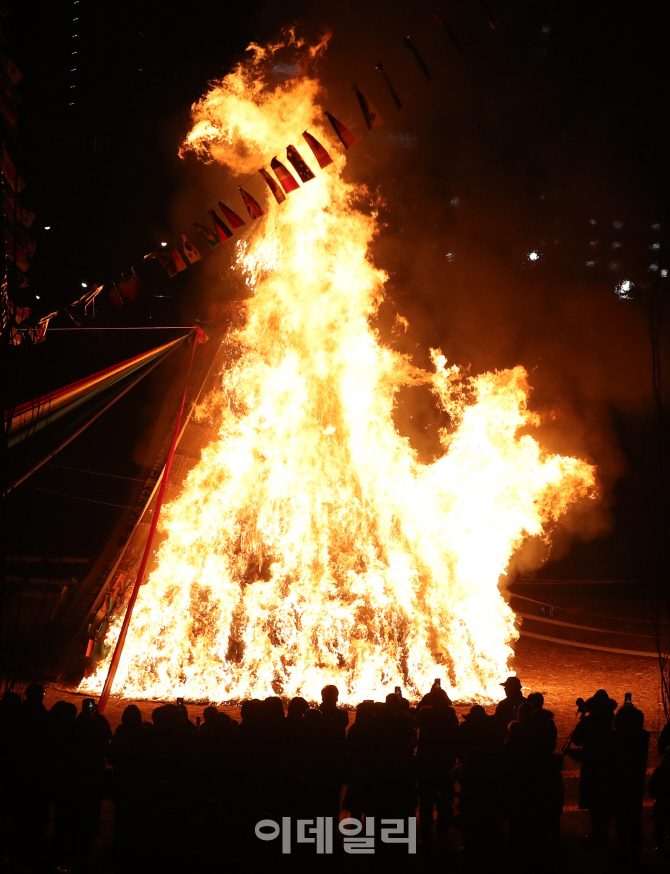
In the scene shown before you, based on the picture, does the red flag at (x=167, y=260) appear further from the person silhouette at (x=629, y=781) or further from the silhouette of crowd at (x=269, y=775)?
the person silhouette at (x=629, y=781)

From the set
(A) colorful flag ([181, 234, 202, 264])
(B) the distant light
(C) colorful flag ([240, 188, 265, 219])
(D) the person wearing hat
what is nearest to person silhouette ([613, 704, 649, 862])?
(D) the person wearing hat

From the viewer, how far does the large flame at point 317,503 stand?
38.2 ft

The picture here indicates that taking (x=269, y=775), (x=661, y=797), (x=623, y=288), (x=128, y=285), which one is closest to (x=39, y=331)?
(x=128, y=285)

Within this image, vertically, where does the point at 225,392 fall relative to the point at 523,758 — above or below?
above

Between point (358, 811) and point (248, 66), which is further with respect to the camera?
point (248, 66)

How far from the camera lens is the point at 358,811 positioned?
17.0 ft

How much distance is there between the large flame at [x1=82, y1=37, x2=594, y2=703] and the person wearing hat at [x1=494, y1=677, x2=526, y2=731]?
470cm

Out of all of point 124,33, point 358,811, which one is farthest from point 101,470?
point 124,33

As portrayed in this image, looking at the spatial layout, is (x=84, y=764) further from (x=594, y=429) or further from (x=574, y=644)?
(x=594, y=429)

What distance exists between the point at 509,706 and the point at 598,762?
1.13 meters

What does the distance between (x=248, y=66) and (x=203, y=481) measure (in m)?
7.54

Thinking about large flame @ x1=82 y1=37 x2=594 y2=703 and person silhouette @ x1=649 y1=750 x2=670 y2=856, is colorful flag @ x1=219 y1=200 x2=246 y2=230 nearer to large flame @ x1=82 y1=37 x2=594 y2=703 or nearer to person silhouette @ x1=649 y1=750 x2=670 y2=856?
large flame @ x1=82 y1=37 x2=594 y2=703

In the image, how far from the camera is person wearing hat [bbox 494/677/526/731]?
6.80 metres

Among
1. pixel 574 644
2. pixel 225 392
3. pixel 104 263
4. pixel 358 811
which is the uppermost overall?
pixel 104 263
